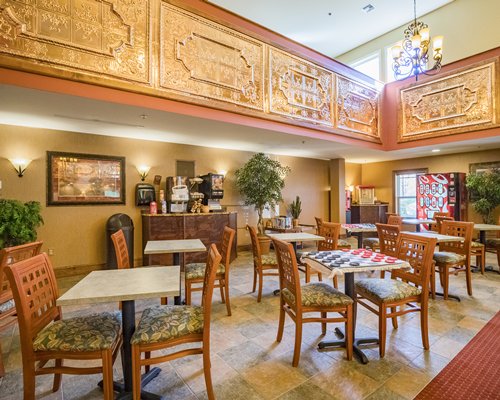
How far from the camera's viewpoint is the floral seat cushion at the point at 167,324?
1.71 m

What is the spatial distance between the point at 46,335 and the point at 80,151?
14.1ft

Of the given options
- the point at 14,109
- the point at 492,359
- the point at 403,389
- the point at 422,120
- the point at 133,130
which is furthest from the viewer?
the point at 422,120

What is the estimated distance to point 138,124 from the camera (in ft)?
14.7

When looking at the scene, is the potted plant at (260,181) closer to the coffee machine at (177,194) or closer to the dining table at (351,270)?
the coffee machine at (177,194)

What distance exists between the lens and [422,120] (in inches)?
246

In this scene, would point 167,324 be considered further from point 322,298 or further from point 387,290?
point 387,290

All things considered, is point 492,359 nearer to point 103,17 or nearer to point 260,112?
point 260,112

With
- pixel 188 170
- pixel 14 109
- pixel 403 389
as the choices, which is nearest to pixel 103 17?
pixel 14 109

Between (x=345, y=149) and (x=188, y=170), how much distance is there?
3860 mm

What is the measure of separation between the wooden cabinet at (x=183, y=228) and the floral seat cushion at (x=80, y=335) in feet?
10.2

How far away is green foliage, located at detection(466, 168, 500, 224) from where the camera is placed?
20.9 ft

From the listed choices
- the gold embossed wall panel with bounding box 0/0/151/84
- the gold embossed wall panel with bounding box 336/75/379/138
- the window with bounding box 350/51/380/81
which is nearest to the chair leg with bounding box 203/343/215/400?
the gold embossed wall panel with bounding box 0/0/151/84

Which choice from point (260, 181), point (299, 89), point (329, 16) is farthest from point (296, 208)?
point (329, 16)

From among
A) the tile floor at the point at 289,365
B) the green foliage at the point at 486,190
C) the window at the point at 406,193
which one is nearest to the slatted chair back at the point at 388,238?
the tile floor at the point at 289,365
